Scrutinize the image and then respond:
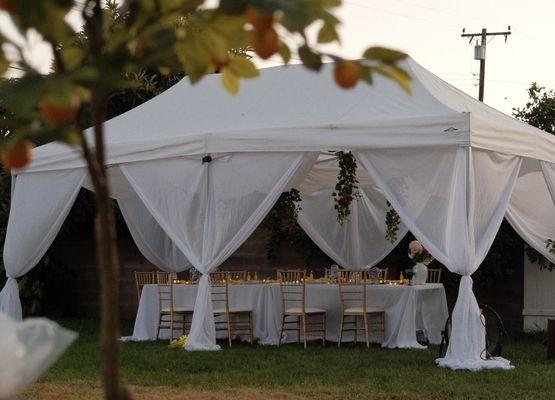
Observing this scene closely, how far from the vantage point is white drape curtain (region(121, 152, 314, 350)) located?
895 cm

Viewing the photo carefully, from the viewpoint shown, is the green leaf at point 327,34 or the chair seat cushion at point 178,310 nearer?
the green leaf at point 327,34

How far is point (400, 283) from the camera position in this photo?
32.9 feet

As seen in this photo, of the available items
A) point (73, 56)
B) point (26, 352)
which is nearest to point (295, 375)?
point (26, 352)

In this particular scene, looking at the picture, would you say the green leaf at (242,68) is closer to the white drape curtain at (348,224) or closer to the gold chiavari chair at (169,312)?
the gold chiavari chair at (169,312)

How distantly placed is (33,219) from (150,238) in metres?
1.91

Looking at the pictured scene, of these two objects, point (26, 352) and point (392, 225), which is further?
point (392, 225)

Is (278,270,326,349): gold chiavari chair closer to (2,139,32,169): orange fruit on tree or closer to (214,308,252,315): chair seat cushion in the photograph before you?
(214,308,252,315): chair seat cushion

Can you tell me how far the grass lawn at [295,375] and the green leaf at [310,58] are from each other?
4.86 metres

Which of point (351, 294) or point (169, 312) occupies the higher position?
point (351, 294)

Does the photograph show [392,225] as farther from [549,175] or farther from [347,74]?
[347,74]

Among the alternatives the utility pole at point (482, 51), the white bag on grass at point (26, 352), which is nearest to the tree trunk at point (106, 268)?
the white bag on grass at point (26, 352)

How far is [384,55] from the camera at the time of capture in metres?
1.69

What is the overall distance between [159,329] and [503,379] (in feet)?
13.7

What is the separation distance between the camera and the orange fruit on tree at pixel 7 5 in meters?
1.45
